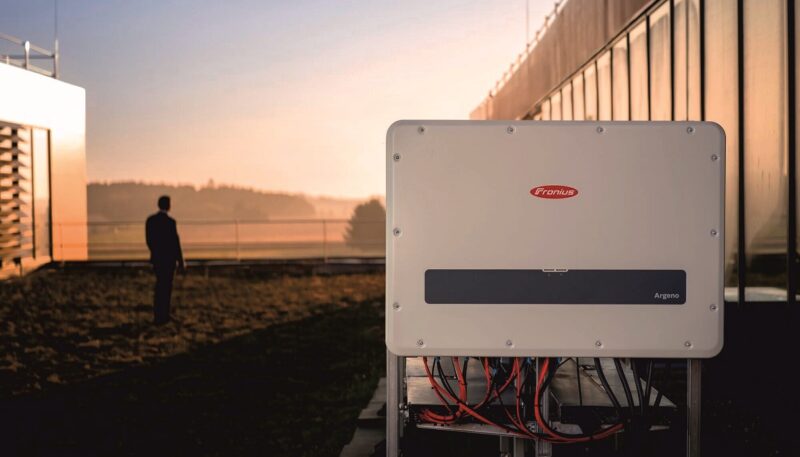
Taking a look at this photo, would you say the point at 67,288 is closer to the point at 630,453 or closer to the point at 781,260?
the point at 781,260

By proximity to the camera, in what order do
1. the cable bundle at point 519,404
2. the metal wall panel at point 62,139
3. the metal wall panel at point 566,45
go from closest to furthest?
the cable bundle at point 519,404, the metal wall panel at point 566,45, the metal wall panel at point 62,139

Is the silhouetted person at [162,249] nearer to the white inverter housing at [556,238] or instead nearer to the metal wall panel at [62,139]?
the white inverter housing at [556,238]

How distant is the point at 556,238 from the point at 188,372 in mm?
7101

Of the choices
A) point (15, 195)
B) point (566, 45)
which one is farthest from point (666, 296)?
point (15, 195)

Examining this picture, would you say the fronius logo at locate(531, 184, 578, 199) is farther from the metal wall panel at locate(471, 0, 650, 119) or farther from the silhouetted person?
the silhouetted person

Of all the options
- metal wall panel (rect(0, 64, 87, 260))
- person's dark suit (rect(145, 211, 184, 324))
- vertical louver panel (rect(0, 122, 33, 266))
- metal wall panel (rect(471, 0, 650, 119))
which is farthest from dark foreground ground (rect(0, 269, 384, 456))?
metal wall panel (rect(0, 64, 87, 260))

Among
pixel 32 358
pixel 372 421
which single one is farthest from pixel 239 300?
pixel 372 421

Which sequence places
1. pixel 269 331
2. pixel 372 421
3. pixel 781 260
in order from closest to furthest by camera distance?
pixel 372 421 → pixel 781 260 → pixel 269 331

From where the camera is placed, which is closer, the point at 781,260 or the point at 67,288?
the point at 781,260

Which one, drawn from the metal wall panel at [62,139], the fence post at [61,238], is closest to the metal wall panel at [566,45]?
the metal wall panel at [62,139]

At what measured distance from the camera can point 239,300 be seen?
1564cm

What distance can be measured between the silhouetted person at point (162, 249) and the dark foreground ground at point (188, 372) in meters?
0.58

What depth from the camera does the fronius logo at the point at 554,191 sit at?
277 cm

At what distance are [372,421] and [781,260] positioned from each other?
13.5ft
